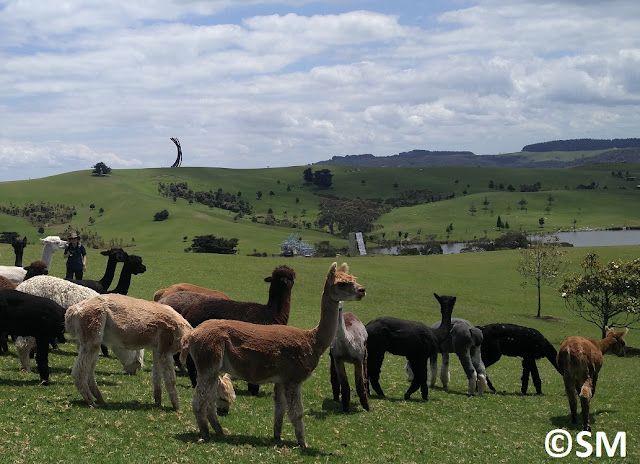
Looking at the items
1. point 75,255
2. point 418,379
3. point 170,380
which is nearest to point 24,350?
point 170,380

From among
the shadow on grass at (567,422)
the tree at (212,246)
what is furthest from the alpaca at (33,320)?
the tree at (212,246)

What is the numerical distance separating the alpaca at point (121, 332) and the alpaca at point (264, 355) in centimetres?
169

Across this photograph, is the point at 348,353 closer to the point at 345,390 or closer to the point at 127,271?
the point at 345,390

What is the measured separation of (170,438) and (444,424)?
695 centimetres

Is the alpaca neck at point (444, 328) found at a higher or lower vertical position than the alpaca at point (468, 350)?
higher

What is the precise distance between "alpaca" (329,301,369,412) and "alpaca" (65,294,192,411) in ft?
12.2

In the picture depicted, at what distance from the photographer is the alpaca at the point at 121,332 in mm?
12867

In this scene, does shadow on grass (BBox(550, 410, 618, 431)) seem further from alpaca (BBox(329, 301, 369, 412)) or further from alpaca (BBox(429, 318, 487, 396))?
alpaca (BBox(329, 301, 369, 412))

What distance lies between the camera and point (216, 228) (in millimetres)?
166625

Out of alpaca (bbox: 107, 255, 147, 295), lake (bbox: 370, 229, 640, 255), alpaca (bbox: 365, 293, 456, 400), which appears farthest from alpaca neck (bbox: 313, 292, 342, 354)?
lake (bbox: 370, 229, 640, 255)

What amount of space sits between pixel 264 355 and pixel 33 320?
5980 millimetres

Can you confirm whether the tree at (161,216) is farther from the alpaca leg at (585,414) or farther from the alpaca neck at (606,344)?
the alpaca leg at (585,414)

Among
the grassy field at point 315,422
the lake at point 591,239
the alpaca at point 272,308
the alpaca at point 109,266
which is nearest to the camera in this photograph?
the grassy field at point 315,422

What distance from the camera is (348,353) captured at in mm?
15359
